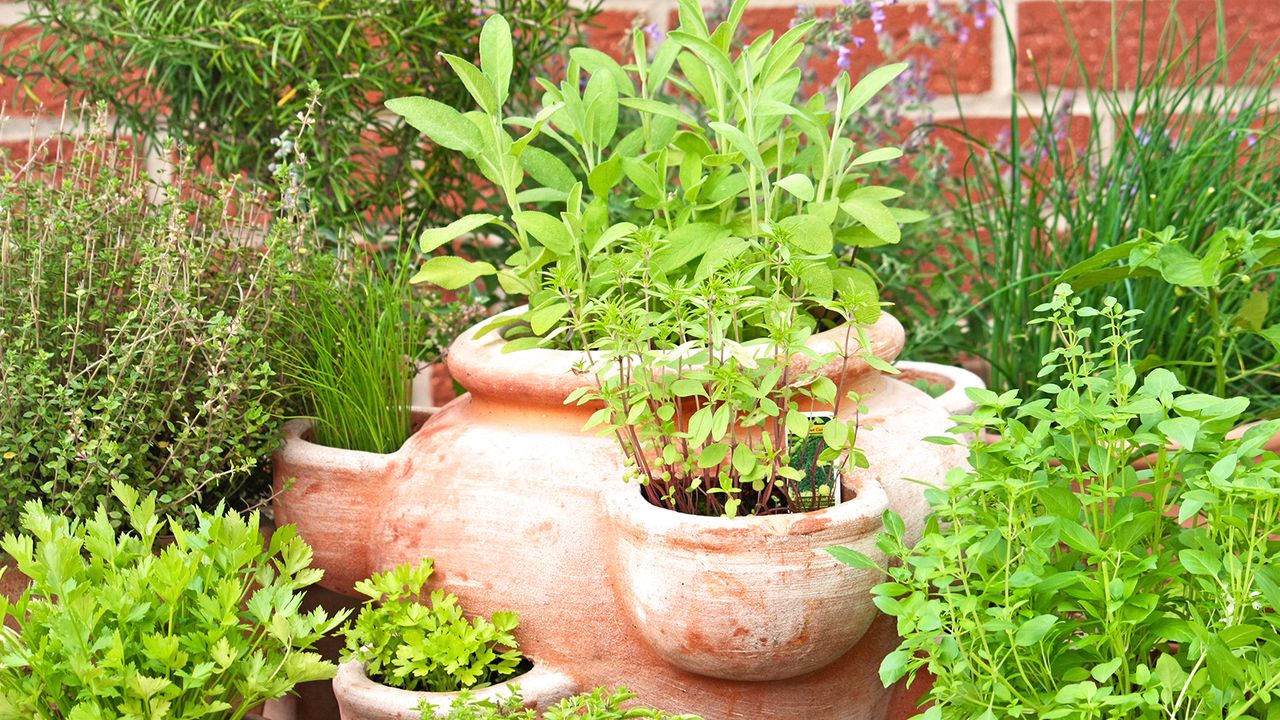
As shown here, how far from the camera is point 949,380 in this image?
4.00ft

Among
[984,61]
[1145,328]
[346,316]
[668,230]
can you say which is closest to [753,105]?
[668,230]

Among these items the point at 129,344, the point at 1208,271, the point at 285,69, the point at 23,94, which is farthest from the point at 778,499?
the point at 23,94

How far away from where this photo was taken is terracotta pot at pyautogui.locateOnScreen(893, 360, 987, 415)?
1097 mm

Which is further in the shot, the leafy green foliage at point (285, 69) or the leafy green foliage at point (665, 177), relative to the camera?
the leafy green foliage at point (285, 69)

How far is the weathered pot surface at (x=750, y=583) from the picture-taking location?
82cm

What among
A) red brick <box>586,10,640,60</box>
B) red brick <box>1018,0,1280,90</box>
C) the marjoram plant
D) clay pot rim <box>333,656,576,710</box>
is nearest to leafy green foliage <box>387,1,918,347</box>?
the marjoram plant

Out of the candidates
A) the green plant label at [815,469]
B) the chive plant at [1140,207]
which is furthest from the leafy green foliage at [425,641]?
the chive plant at [1140,207]

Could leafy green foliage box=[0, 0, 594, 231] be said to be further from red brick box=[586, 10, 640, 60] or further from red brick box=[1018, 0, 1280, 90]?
red brick box=[1018, 0, 1280, 90]

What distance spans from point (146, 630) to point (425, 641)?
198mm

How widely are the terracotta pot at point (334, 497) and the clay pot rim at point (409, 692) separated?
13cm

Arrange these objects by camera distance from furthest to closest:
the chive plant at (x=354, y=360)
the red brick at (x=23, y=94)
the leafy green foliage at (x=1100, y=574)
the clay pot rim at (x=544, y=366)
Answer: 1. the red brick at (x=23, y=94)
2. the chive plant at (x=354, y=360)
3. the clay pot rim at (x=544, y=366)
4. the leafy green foliage at (x=1100, y=574)

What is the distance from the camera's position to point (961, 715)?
2.51ft

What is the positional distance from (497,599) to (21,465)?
391 millimetres

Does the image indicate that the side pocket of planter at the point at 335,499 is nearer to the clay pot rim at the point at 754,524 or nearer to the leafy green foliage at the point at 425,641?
the leafy green foliage at the point at 425,641
